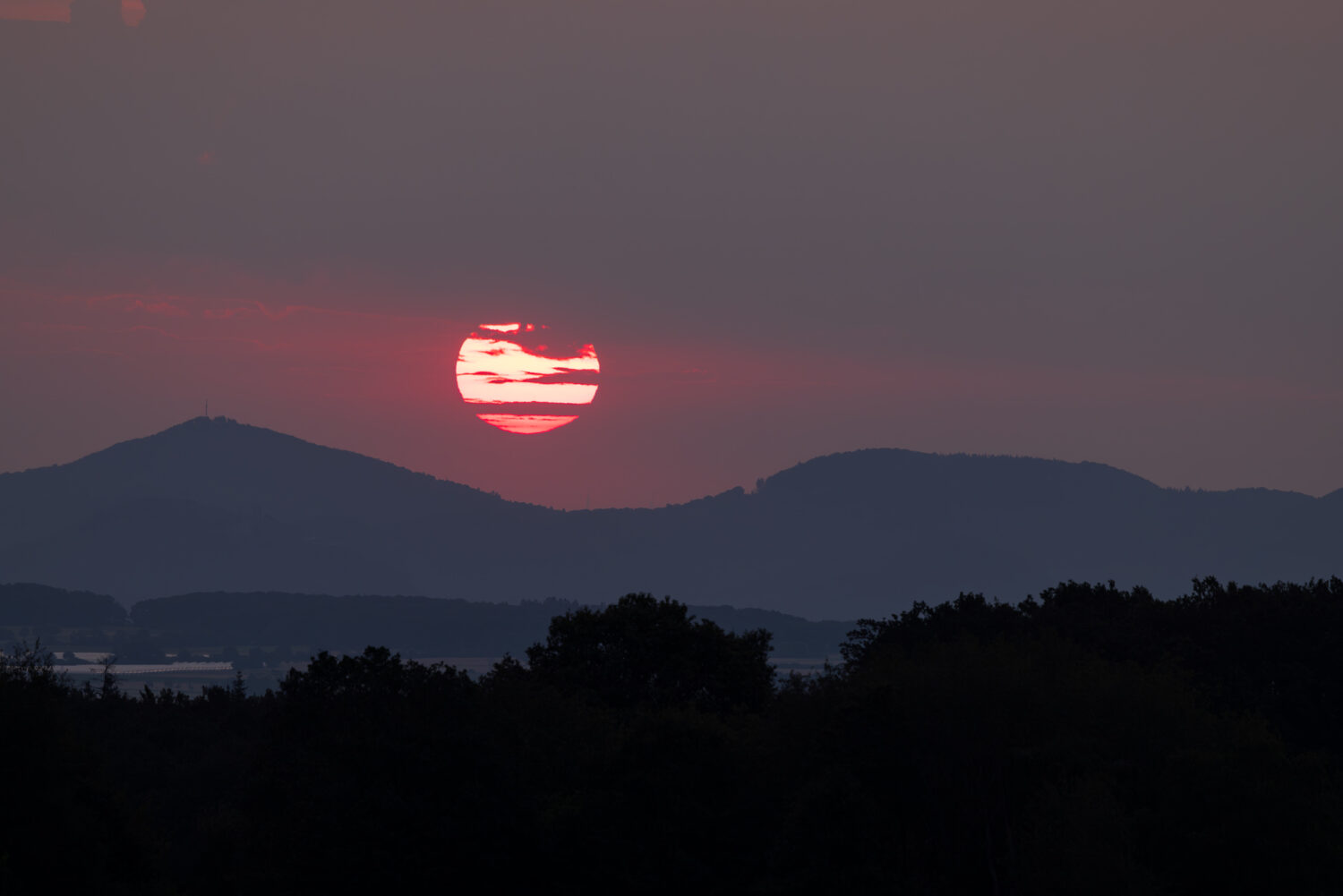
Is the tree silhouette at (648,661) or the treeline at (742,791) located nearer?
the treeline at (742,791)

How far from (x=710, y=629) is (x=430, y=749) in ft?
86.4

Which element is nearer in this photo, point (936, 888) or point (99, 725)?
point (936, 888)

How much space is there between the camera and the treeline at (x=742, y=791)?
4388cm

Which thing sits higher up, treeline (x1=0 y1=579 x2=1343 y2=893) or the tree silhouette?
the tree silhouette

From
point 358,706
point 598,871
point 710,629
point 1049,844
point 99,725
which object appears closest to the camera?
point 1049,844

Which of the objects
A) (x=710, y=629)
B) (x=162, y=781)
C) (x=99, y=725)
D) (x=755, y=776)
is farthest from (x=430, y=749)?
(x=99, y=725)

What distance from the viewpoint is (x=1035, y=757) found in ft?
163

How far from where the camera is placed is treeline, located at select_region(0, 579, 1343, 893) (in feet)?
144

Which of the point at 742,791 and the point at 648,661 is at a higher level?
the point at 648,661

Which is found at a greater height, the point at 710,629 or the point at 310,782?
the point at 710,629

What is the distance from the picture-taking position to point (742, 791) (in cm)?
4950

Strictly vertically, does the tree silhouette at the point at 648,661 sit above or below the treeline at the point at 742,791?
above

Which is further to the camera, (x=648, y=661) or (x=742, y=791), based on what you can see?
(x=648, y=661)

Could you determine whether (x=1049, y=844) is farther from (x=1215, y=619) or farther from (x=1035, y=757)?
(x=1215, y=619)
